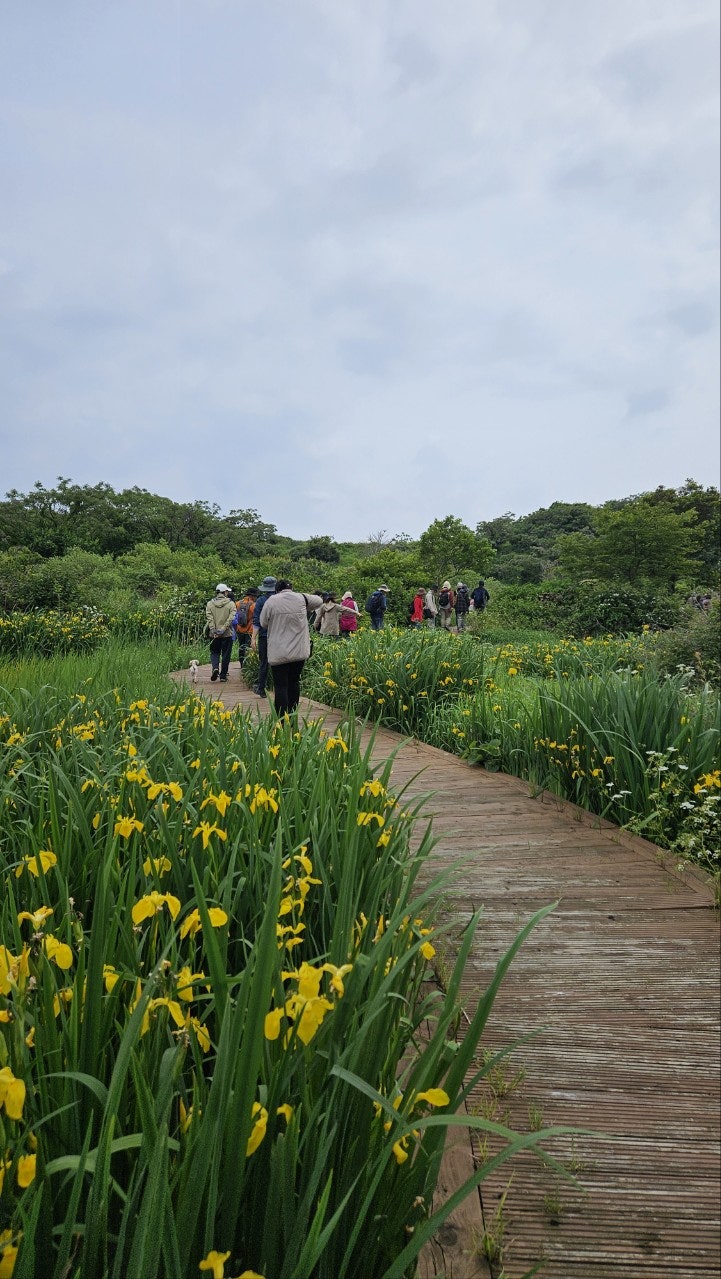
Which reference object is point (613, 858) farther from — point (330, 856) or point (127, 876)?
point (127, 876)

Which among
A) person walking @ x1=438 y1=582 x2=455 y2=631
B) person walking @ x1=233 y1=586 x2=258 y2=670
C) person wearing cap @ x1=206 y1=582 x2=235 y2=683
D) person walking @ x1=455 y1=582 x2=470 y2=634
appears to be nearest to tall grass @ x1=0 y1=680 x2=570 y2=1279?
person wearing cap @ x1=206 y1=582 x2=235 y2=683

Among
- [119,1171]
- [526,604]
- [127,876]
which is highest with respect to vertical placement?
[526,604]

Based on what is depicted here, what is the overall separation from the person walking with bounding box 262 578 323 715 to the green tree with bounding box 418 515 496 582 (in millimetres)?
21373

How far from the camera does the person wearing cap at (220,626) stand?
372 inches

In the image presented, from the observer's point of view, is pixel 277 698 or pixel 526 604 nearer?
pixel 277 698

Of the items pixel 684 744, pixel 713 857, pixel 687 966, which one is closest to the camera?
pixel 687 966

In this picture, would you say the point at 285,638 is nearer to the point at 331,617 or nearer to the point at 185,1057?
the point at 185,1057

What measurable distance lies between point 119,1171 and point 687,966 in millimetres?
1927

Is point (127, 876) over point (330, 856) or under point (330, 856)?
over

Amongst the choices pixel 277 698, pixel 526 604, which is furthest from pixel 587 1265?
pixel 526 604

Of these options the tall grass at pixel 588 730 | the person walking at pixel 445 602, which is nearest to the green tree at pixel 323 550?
the person walking at pixel 445 602

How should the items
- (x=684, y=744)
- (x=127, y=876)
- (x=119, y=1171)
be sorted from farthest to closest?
(x=684, y=744)
(x=127, y=876)
(x=119, y=1171)

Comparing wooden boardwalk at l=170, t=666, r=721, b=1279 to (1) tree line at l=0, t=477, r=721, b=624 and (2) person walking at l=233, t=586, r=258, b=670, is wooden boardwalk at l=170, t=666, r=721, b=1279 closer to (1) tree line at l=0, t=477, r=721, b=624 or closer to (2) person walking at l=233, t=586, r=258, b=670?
(2) person walking at l=233, t=586, r=258, b=670

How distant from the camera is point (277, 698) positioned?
21.2 ft
